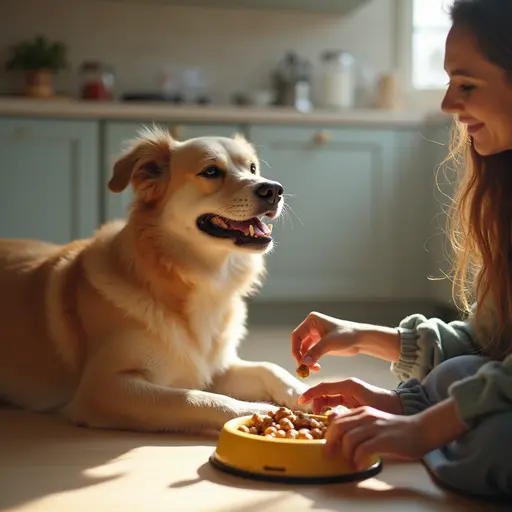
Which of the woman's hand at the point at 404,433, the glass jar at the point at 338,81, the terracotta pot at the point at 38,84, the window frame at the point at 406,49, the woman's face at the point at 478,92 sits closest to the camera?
the woman's hand at the point at 404,433

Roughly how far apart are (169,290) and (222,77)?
258cm

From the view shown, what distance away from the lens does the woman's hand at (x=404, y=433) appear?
1.34 meters

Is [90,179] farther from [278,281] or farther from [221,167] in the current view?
[221,167]

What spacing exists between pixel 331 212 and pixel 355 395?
234 cm

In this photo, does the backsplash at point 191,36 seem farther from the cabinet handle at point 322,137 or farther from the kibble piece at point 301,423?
the kibble piece at point 301,423

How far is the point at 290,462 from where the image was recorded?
1.50 m

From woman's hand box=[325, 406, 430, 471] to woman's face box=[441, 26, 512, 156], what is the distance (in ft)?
1.72

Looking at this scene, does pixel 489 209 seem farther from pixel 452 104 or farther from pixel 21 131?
pixel 21 131

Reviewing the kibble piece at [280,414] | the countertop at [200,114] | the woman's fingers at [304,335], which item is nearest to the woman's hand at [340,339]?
the woman's fingers at [304,335]

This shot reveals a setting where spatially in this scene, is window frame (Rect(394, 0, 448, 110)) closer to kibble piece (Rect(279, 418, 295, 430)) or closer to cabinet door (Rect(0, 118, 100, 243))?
cabinet door (Rect(0, 118, 100, 243))

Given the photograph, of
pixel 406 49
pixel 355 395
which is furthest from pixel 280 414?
pixel 406 49

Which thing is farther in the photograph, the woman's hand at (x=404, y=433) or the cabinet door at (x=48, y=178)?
the cabinet door at (x=48, y=178)

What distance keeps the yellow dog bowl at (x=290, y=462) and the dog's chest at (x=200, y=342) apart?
1.76 ft

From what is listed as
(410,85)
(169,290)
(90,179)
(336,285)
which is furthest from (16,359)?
(410,85)
